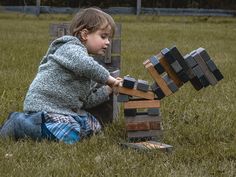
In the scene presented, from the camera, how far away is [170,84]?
12.6ft

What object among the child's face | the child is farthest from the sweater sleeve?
the child's face

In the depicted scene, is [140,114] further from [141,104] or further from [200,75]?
[200,75]

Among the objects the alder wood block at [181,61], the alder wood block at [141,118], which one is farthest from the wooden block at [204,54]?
the alder wood block at [141,118]

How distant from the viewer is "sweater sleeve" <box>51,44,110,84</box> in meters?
3.98

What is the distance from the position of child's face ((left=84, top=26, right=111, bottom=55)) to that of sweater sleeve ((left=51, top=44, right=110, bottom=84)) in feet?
0.38

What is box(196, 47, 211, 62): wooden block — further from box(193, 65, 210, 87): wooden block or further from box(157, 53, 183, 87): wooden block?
box(157, 53, 183, 87): wooden block

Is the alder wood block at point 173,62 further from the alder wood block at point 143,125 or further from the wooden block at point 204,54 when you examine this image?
the alder wood block at point 143,125

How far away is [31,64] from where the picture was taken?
824cm

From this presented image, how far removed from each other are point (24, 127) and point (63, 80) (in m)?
0.41

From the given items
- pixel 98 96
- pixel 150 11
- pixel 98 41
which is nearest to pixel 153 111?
pixel 98 96

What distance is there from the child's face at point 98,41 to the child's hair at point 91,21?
30 mm

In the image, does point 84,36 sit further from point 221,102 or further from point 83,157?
point 221,102

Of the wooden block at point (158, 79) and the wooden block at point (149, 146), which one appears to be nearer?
the wooden block at point (149, 146)

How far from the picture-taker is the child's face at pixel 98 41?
4195 mm
